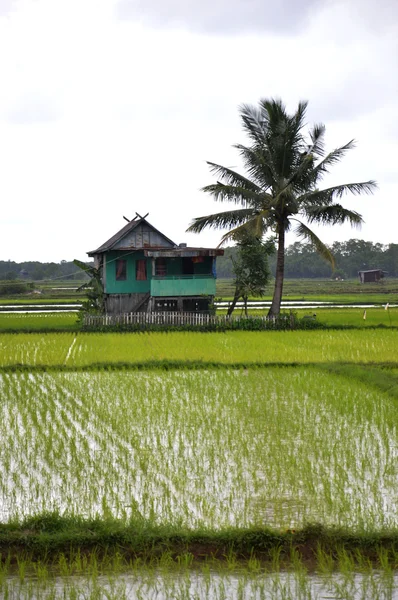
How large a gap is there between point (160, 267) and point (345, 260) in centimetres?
7729

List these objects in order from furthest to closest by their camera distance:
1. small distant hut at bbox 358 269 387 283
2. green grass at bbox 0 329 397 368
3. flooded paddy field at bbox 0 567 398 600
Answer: small distant hut at bbox 358 269 387 283 < green grass at bbox 0 329 397 368 < flooded paddy field at bbox 0 567 398 600

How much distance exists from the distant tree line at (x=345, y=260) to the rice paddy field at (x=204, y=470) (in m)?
81.1

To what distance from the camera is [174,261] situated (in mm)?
27453

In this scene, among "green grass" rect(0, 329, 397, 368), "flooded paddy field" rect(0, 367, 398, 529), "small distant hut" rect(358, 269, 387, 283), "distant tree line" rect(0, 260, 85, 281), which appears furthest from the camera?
"distant tree line" rect(0, 260, 85, 281)

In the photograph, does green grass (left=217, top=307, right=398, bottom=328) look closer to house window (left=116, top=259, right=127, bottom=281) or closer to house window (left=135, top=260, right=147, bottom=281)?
house window (left=135, top=260, right=147, bottom=281)

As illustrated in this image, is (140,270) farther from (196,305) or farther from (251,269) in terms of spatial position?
(251,269)

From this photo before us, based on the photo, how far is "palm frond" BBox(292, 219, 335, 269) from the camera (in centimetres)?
2395

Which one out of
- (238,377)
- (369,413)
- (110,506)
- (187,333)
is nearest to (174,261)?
(187,333)

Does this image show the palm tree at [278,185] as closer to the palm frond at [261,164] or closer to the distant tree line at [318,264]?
the palm frond at [261,164]

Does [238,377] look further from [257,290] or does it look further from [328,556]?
[257,290]

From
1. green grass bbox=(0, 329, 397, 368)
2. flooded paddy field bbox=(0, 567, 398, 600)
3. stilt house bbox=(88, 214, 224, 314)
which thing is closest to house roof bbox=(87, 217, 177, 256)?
stilt house bbox=(88, 214, 224, 314)

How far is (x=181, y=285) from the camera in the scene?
2614cm

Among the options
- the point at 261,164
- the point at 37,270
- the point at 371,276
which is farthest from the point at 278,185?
the point at 37,270

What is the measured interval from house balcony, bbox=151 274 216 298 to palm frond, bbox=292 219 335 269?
3.79 metres
